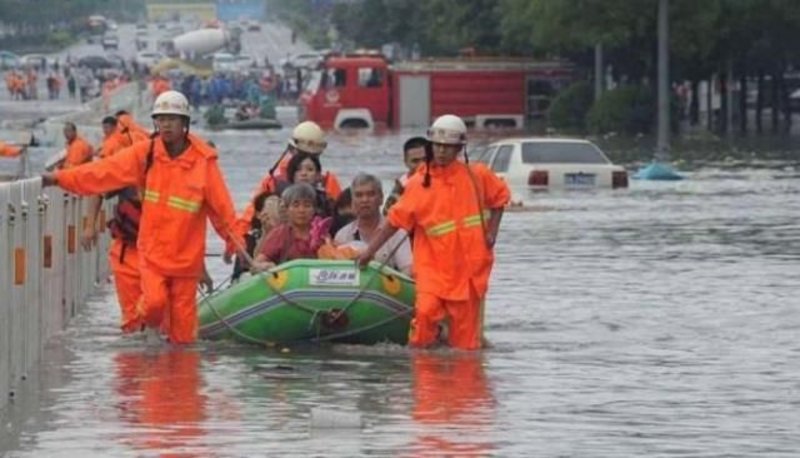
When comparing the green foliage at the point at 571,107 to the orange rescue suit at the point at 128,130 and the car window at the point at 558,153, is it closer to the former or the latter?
the car window at the point at 558,153

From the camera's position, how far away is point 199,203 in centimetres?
1844

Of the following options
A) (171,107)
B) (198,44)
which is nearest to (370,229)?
(171,107)

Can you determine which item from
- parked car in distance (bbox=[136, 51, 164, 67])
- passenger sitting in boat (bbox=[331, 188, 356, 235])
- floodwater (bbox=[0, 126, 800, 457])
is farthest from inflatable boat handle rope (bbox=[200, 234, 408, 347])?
parked car in distance (bbox=[136, 51, 164, 67])

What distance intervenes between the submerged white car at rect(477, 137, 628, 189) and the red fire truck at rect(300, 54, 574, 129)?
42.3 metres

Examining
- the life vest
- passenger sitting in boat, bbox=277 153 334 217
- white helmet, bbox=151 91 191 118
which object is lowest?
the life vest

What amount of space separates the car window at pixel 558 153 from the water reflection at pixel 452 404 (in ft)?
89.5

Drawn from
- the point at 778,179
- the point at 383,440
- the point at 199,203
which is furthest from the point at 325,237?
the point at 778,179

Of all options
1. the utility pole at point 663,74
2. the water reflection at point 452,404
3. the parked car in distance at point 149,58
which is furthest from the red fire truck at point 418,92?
the water reflection at point 452,404

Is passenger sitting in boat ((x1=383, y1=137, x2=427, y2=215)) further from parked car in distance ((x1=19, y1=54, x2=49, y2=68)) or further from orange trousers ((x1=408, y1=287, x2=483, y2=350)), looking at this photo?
parked car in distance ((x1=19, y1=54, x2=49, y2=68))

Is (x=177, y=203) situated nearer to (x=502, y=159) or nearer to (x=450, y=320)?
(x=450, y=320)

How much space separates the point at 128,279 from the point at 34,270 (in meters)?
2.25

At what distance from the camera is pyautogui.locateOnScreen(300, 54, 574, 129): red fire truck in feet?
293

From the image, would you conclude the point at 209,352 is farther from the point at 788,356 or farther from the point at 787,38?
the point at 787,38

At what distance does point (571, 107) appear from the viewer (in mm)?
86500
